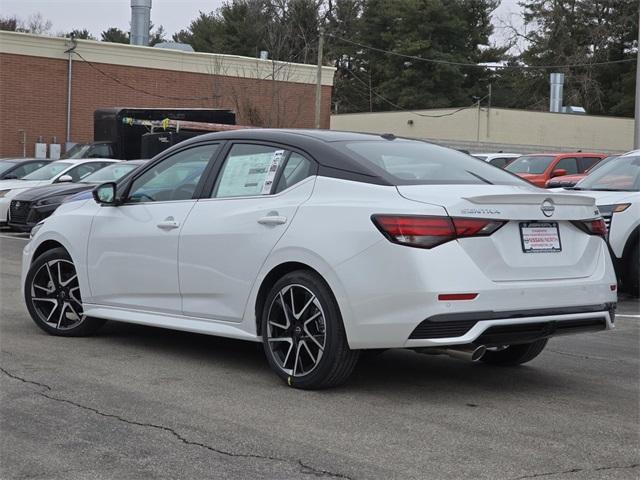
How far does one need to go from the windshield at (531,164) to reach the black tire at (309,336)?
671 inches

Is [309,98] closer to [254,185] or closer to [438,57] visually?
[438,57]

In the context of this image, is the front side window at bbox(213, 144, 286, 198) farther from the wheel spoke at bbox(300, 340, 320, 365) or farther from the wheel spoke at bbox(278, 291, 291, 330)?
the wheel spoke at bbox(300, 340, 320, 365)

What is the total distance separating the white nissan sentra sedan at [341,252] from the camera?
5508 mm

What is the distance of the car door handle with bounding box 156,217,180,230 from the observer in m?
6.86

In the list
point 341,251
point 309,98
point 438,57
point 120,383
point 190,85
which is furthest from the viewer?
point 438,57

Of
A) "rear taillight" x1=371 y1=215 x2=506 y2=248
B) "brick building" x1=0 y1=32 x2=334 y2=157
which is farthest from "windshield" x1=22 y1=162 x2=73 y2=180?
"rear taillight" x1=371 y1=215 x2=506 y2=248

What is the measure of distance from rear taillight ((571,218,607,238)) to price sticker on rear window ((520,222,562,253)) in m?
0.21

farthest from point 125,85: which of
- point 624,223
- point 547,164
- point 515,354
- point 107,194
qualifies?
point 515,354

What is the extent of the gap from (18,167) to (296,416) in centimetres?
1801

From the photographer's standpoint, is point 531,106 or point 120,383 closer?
point 120,383

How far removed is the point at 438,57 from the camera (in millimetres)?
61938

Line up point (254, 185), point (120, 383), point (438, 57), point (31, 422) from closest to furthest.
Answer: point (31, 422), point (120, 383), point (254, 185), point (438, 57)

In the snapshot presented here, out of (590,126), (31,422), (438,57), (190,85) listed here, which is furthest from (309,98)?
(31,422)

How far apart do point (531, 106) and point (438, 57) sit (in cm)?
790
